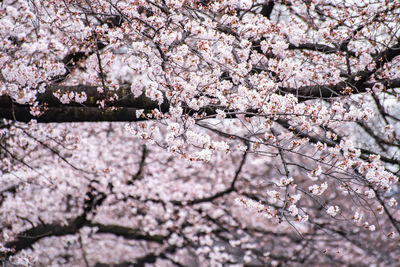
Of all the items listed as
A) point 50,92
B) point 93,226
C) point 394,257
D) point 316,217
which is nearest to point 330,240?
point 316,217

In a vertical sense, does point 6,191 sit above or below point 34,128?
below

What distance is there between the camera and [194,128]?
3.92 metres

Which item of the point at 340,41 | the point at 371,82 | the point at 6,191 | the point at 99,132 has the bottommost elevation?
the point at 6,191

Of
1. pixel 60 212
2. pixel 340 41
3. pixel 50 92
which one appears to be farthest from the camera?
pixel 60 212

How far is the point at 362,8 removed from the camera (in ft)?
16.3

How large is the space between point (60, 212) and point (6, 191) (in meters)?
1.67

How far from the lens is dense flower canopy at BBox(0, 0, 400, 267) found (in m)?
3.57

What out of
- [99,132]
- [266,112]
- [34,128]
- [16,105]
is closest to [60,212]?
[99,132]

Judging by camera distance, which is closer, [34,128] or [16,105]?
[16,105]

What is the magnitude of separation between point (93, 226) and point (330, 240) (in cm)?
710

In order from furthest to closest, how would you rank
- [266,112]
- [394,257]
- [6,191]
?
[394,257]
[6,191]
[266,112]

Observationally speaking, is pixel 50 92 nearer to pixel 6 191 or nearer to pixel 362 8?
pixel 362 8

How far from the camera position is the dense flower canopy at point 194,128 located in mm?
3566

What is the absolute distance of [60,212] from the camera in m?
10.2
